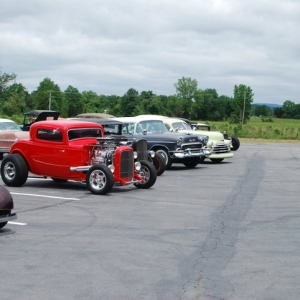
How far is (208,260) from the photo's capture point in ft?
28.6

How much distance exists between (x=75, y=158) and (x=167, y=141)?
7.28 meters

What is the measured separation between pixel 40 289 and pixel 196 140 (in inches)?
660

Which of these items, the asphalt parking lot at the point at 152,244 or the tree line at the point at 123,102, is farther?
the tree line at the point at 123,102

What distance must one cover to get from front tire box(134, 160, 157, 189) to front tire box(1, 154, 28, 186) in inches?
113

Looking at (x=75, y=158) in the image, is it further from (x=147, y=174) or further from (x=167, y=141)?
(x=167, y=141)

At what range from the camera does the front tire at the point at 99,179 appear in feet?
49.3

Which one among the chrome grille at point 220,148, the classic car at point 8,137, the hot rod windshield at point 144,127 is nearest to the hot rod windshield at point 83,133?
the hot rod windshield at point 144,127

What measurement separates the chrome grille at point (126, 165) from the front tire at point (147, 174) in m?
0.62

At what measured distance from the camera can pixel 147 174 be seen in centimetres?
1666

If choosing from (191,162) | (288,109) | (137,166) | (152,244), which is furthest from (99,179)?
(288,109)

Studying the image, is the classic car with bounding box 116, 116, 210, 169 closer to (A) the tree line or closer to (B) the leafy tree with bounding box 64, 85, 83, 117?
(A) the tree line

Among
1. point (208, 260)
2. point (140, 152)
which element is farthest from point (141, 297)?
point (140, 152)

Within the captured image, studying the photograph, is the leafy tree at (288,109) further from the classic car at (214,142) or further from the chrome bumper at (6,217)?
the chrome bumper at (6,217)

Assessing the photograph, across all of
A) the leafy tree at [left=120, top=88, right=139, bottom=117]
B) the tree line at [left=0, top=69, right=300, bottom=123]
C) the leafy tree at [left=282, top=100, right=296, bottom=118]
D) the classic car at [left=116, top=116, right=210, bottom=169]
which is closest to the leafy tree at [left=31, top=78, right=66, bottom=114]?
the tree line at [left=0, top=69, right=300, bottom=123]
